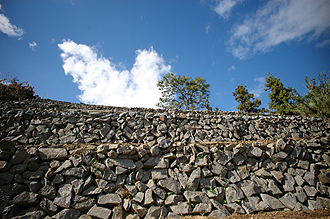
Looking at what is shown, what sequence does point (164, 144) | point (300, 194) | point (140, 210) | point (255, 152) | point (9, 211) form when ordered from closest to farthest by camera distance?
point (9, 211) < point (140, 210) < point (300, 194) < point (164, 144) < point (255, 152)

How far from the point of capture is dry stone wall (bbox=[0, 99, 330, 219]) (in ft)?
11.6

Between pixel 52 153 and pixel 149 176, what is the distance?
2.92 metres

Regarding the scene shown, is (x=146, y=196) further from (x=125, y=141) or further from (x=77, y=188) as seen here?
(x=125, y=141)

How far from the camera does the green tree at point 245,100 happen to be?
22594 mm

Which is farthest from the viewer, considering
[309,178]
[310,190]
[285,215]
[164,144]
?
[164,144]

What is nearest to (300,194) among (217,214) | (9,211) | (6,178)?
(217,214)

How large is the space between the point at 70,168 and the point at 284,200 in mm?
6142

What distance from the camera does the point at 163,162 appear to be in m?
4.40

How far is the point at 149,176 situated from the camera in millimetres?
4180

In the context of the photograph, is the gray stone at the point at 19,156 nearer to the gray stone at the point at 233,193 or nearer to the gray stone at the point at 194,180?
the gray stone at the point at 194,180

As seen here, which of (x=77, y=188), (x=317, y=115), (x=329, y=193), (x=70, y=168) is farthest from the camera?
(x=317, y=115)

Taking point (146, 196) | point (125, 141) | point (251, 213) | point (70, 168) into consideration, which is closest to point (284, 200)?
point (251, 213)

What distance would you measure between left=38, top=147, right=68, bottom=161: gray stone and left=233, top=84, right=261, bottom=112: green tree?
24632 mm

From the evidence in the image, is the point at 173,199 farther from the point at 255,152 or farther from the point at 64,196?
the point at 255,152
